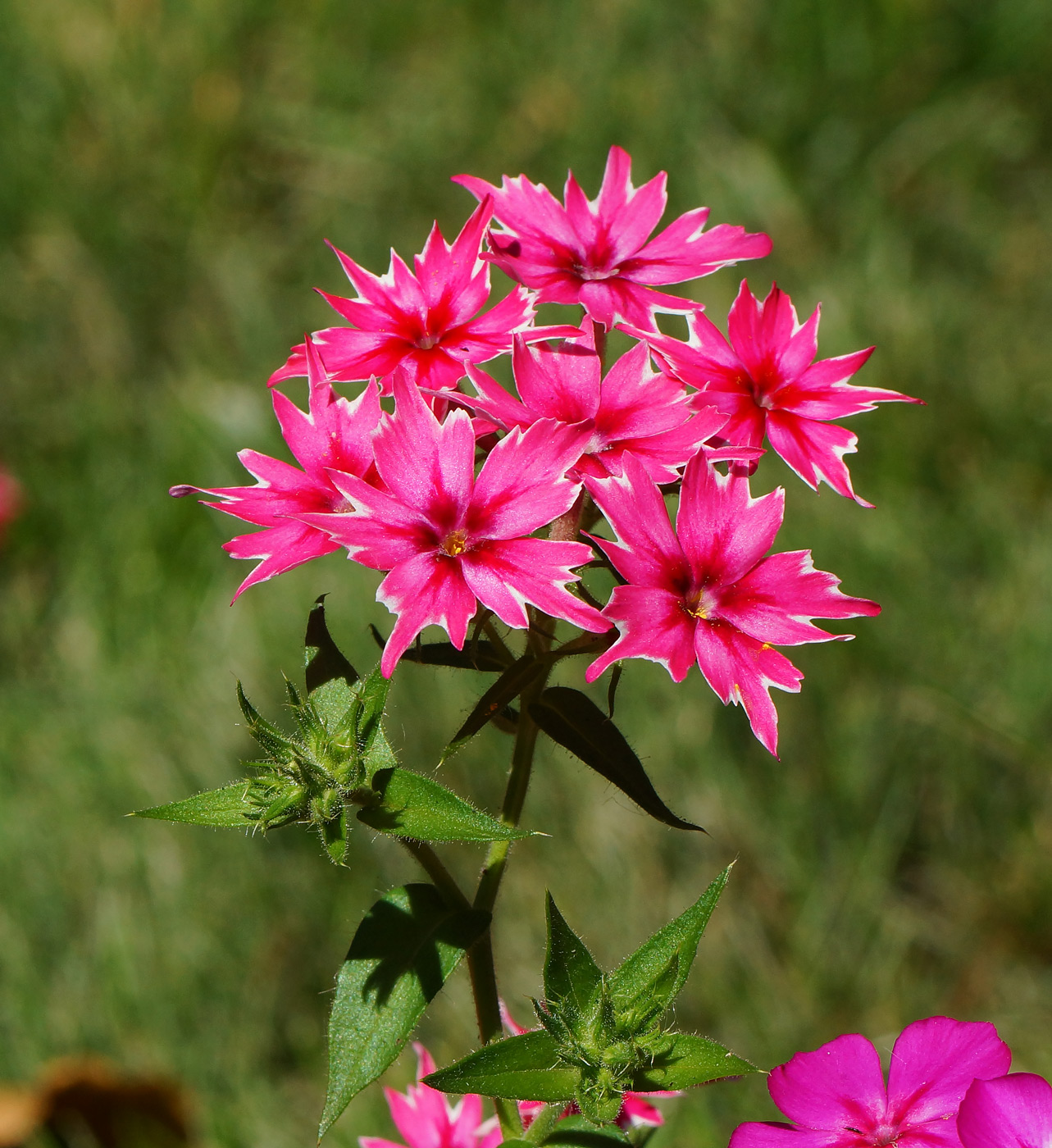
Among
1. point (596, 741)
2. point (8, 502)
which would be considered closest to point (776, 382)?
point (596, 741)

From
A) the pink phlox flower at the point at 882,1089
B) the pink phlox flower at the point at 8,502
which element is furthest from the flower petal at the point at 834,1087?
the pink phlox flower at the point at 8,502

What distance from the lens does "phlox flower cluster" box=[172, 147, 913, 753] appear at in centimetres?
101

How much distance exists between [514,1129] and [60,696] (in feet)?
7.28

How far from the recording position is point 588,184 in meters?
3.88

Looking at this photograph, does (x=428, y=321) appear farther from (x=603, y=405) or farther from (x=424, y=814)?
(x=424, y=814)

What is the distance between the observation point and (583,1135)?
116 centimetres

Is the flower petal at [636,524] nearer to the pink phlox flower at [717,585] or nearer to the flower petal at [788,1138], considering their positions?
the pink phlox flower at [717,585]

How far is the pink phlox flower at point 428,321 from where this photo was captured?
1.18 m

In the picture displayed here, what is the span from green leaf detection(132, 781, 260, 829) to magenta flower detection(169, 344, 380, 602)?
19 centimetres

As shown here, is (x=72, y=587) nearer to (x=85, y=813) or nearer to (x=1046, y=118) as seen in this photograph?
(x=85, y=813)

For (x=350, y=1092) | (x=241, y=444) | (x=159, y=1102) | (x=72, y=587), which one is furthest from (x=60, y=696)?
(x=350, y=1092)

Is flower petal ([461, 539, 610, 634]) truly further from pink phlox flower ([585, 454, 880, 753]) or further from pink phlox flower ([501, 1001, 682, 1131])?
pink phlox flower ([501, 1001, 682, 1131])

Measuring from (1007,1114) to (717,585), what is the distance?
18.3 inches

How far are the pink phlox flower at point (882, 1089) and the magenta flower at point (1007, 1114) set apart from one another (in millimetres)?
96
